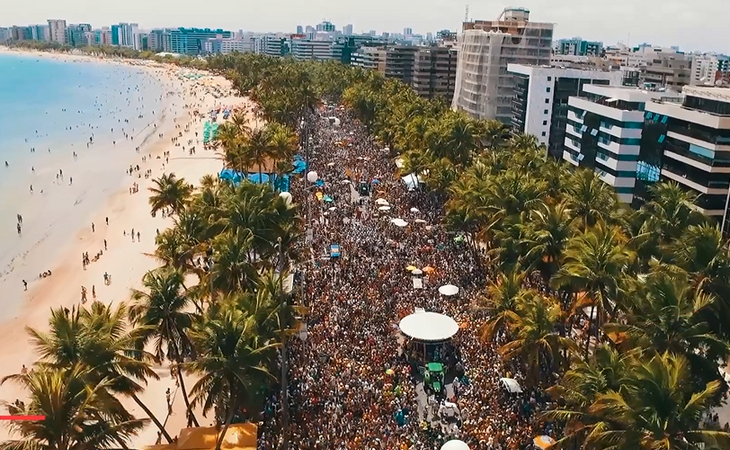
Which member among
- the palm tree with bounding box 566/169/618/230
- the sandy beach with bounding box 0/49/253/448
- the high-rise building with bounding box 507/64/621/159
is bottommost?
the sandy beach with bounding box 0/49/253/448

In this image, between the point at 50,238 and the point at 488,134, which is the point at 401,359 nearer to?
the point at 50,238

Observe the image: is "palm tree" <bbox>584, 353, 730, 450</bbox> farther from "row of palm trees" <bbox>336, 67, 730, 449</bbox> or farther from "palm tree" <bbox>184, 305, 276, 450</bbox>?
"palm tree" <bbox>184, 305, 276, 450</bbox>

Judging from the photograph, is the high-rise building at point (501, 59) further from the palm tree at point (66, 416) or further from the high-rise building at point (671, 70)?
the palm tree at point (66, 416)

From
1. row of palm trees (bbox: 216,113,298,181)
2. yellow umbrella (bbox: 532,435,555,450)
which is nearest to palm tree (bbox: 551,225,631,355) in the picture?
yellow umbrella (bbox: 532,435,555,450)

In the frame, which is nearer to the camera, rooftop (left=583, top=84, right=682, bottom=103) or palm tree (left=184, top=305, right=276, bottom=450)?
palm tree (left=184, top=305, right=276, bottom=450)

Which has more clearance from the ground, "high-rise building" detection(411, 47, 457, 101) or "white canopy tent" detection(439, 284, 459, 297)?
"high-rise building" detection(411, 47, 457, 101)

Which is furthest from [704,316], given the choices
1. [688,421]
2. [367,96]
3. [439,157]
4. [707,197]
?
[367,96]

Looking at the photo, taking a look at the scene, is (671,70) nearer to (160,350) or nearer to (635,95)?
(635,95)

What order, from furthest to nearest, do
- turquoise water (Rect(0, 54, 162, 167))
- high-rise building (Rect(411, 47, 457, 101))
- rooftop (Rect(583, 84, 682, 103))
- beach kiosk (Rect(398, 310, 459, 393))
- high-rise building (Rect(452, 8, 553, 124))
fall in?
high-rise building (Rect(411, 47, 457, 101)), turquoise water (Rect(0, 54, 162, 167)), high-rise building (Rect(452, 8, 553, 124)), rooftop (Rect(583, 84, 682, 103)), beach kiosk (Rect(398, 310, 459, 393))
